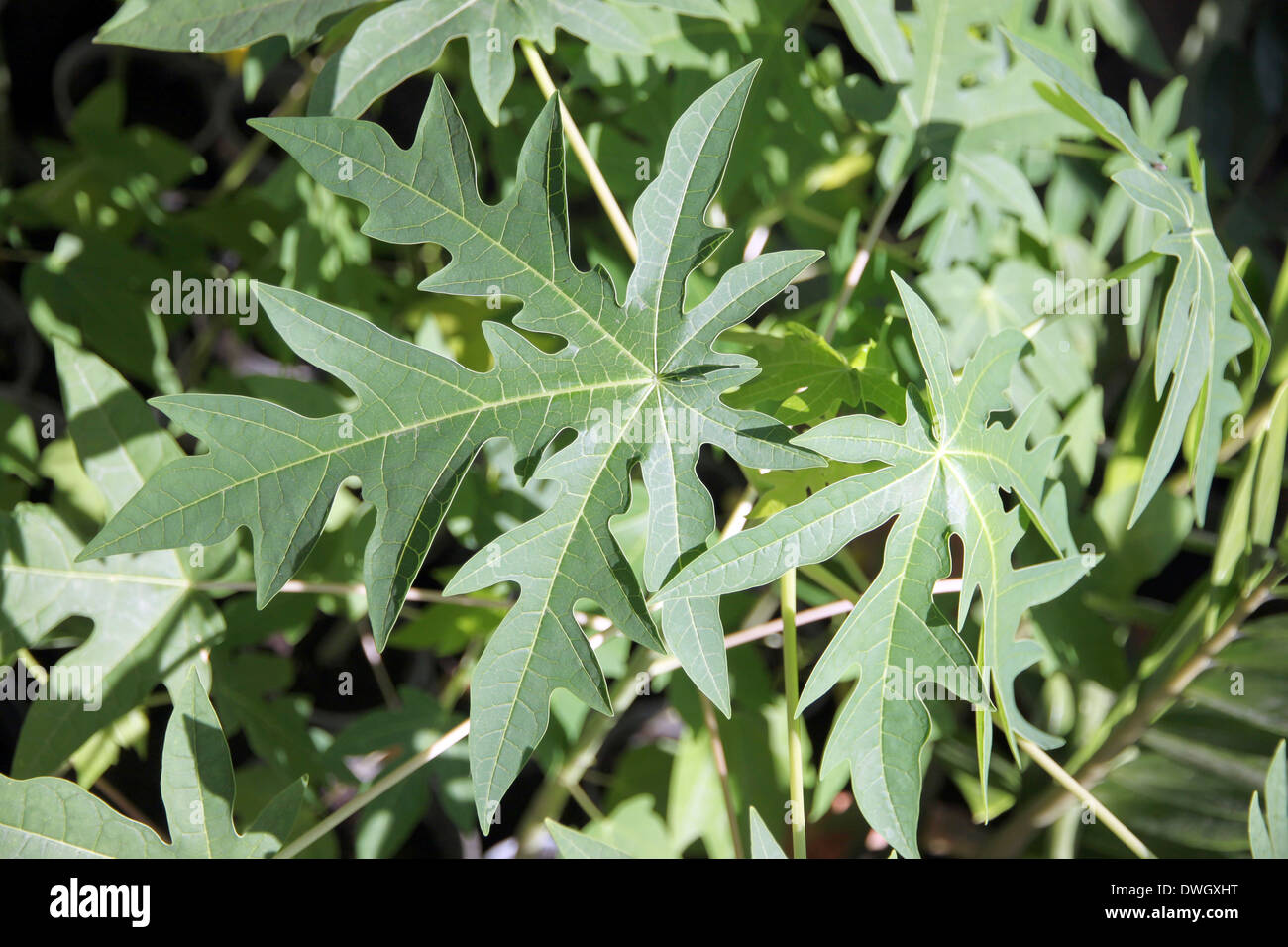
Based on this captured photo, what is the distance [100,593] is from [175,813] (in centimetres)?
27

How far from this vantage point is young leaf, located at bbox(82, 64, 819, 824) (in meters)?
0.60

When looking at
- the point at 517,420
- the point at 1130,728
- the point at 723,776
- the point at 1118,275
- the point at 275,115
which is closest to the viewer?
the point at 517,420

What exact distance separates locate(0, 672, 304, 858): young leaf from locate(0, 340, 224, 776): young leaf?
0.51 ft

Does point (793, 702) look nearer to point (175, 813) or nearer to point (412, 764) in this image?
point (412, 764)

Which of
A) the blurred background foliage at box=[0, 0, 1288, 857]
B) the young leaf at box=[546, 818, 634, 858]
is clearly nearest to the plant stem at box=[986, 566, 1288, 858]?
the blurred background foliage at box=[0, 0, 1288, 857]

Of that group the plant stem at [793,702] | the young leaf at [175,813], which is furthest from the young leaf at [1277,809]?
the young leaf at [175,813]

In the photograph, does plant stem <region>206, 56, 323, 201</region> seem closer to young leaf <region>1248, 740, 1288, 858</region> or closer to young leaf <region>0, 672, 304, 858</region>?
young leaf <region>0, 672, 304, 858</region>

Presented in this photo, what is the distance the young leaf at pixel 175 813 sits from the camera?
69cm

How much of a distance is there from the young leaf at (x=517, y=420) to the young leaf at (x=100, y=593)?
1.12ft

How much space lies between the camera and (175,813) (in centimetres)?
71

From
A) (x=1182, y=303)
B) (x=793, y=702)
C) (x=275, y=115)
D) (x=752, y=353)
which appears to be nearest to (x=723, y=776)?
(x=793, y=702)

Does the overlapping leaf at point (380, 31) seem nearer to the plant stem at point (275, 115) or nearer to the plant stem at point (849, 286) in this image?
the plant stem at point (849, 286)
